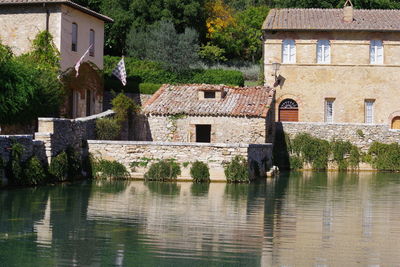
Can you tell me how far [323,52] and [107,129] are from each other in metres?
14.9

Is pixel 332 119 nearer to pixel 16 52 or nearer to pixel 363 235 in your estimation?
pixel 16 52

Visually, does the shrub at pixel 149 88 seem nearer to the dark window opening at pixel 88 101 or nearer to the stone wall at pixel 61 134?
the dark window opening at pixel 88 101

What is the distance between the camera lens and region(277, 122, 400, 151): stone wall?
3709cm

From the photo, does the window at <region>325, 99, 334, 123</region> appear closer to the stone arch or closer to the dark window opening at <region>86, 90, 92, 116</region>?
the stone arch

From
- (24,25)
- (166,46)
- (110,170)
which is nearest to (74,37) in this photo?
(24,25)

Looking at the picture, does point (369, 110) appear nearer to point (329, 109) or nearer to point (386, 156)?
point (329, 109)

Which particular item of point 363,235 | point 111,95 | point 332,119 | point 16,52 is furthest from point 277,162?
point 363,235

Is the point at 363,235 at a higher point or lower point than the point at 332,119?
lower

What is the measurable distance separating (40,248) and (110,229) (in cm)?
264

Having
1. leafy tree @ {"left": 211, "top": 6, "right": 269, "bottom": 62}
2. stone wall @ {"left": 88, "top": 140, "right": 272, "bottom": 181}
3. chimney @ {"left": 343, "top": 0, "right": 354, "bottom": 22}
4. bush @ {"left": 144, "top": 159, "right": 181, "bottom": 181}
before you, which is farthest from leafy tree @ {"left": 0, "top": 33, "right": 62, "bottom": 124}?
leafy tree @ {"left": 211, "top": 6, "right": 269, "bottom": 62}

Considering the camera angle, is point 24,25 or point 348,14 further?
point 348,14

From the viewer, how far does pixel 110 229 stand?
685 inches

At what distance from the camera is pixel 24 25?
34531 millimetres

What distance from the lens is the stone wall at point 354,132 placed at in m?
37.1
